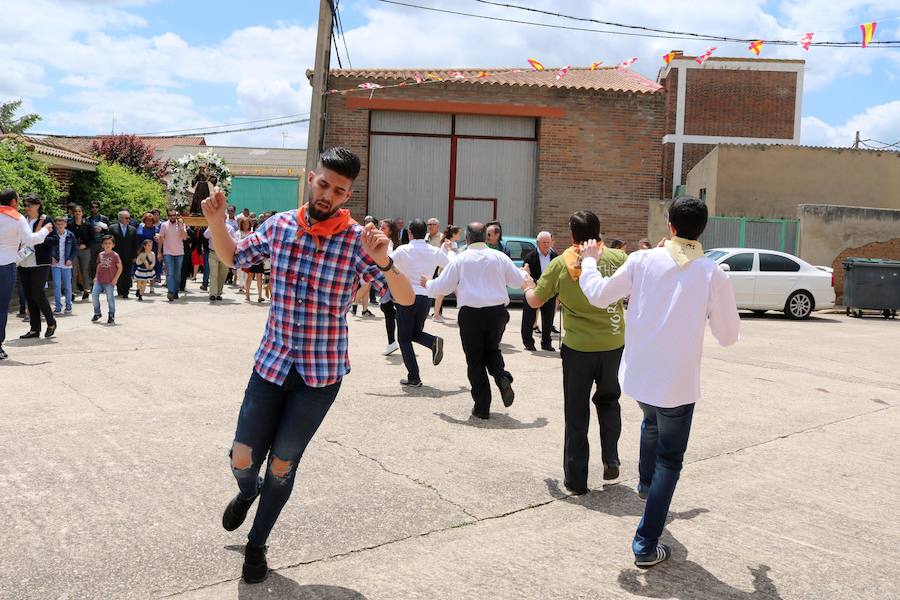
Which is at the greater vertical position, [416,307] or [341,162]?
[341,162]

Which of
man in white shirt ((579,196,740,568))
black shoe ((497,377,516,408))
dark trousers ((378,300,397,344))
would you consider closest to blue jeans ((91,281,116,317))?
dark trousers ((378,300,397,344))

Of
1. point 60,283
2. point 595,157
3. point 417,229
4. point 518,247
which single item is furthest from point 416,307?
point 595,157

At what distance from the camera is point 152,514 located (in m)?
4.46

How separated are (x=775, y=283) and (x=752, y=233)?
4.55 m

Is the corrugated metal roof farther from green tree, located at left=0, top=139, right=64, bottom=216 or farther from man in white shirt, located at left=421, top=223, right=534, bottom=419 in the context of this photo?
man in white shirt, located at left=421, top=223, right=534, bottom=419

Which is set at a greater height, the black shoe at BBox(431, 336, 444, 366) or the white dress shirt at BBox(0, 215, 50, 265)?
the white dress shirt at BBox(0, 215, 50, 265)

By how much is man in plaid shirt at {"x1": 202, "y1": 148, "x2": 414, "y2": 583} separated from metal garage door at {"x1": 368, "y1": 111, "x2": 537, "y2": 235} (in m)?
20.8

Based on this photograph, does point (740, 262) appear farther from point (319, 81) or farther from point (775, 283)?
point (319, 81)

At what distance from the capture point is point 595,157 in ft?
80.0

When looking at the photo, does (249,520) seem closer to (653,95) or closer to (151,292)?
(151,292)

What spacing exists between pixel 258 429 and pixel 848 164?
24.7m

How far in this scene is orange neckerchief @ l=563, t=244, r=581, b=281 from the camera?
207 inches

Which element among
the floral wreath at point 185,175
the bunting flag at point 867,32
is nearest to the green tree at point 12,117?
the floral wreath at point 185,175

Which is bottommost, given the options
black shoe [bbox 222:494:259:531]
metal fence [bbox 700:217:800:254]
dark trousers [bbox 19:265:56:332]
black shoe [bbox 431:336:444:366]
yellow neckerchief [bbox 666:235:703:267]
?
black shoe [bbox 222:494:259:531]
